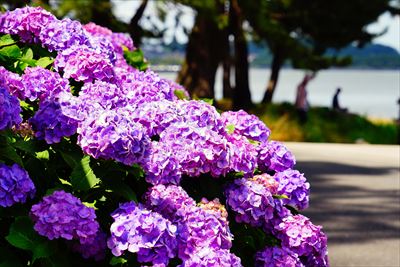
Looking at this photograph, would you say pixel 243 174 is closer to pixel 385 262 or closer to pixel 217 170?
pixel 217 170

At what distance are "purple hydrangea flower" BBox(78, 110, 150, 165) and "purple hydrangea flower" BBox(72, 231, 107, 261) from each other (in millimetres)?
295

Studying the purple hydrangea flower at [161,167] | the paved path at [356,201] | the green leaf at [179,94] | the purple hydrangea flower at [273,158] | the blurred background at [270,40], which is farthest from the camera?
the blurred background at [270,40]

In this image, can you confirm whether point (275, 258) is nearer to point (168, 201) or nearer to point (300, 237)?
point (300, 237)

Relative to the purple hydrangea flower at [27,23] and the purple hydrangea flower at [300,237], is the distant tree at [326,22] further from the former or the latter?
the purple hydrangea flower at [300,237]

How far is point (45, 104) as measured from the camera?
9.93 feet

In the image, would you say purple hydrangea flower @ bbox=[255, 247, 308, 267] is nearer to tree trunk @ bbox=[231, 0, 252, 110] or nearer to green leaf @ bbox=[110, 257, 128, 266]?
green leaf @ bbox=[110, 257, 128, 266]

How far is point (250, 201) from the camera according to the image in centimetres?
316

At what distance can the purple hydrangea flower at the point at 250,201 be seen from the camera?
3152mm

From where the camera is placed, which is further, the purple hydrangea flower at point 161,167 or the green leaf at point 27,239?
the purple hydrangea flower at point 161,167

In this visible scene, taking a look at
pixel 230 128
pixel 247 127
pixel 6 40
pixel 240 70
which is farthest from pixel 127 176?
pixel 240 70

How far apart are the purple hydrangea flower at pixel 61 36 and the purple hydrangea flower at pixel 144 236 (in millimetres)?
1339

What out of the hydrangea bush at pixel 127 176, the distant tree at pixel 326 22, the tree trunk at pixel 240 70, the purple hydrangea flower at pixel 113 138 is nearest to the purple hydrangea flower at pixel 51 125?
the hydrangea bush at pixel 127 176

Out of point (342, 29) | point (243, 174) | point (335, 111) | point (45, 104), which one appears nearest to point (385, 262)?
point (243, 174)

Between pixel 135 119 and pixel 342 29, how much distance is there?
81.7 feet
